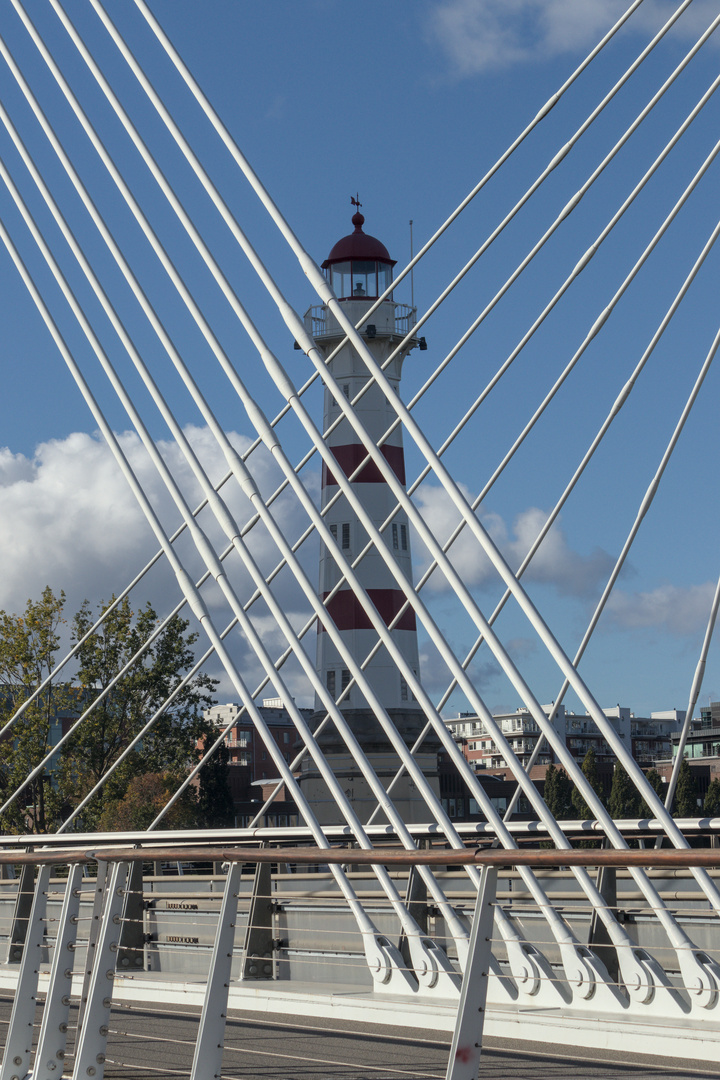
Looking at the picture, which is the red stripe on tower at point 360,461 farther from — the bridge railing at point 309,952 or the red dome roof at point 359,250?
the bridge railing at point 309,952

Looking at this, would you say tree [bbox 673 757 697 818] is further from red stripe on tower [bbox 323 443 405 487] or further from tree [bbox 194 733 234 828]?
red stripe on tower [bbox 323 443 405 487]

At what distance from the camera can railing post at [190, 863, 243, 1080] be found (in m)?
4.88

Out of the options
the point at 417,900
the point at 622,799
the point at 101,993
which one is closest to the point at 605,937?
the point at 417,900

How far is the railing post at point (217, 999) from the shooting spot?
488 centimetres

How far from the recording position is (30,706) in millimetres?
28781

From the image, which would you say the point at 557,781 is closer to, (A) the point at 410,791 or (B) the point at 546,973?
(A) the point at 410,791

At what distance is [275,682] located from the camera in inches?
369

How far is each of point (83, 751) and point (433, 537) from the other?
23.1m

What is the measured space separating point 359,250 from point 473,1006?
29959 millimetres

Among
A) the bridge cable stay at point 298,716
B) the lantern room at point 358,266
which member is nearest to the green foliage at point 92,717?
the lantern room at point 358,266

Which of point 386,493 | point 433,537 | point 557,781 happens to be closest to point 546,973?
point 433,537

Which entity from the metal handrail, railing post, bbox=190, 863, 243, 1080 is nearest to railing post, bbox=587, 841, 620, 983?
the metal handrail

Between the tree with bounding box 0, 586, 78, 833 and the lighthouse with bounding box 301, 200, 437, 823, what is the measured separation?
604 cm

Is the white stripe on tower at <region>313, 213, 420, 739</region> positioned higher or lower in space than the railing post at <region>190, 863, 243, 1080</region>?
higher
